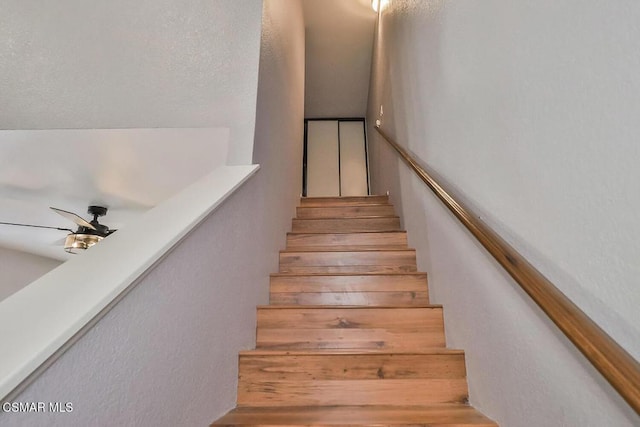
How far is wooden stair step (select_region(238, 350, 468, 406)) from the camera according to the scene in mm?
1235

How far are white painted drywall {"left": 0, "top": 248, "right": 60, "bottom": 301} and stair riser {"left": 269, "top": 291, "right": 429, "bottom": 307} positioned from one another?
13.0 feet

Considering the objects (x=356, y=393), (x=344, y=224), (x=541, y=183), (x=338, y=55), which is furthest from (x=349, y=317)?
(x=338, y=55)

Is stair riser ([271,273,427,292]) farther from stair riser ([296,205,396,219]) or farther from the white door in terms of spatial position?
the white door

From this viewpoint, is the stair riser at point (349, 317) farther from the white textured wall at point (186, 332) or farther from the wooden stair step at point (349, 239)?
the wooden stair step at point (349, 239)

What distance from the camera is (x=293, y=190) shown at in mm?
2873

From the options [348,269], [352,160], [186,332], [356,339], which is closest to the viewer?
[186,332]

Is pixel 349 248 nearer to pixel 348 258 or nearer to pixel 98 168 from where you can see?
pixel 348 258

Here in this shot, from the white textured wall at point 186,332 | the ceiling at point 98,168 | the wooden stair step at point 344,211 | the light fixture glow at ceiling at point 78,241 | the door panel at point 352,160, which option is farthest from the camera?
the door panel at point 352,160

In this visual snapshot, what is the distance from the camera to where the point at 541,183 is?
31.5 inches

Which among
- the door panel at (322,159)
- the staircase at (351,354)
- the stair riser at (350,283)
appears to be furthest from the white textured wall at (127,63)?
the door panel at (322,159)

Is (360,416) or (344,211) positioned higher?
(344,211)

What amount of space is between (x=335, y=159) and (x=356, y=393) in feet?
15.0

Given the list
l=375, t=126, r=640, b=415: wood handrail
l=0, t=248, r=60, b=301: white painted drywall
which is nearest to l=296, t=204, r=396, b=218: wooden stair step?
l=375, t=126, r=640, b=415: wood handrail

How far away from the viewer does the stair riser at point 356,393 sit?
1228 mm
